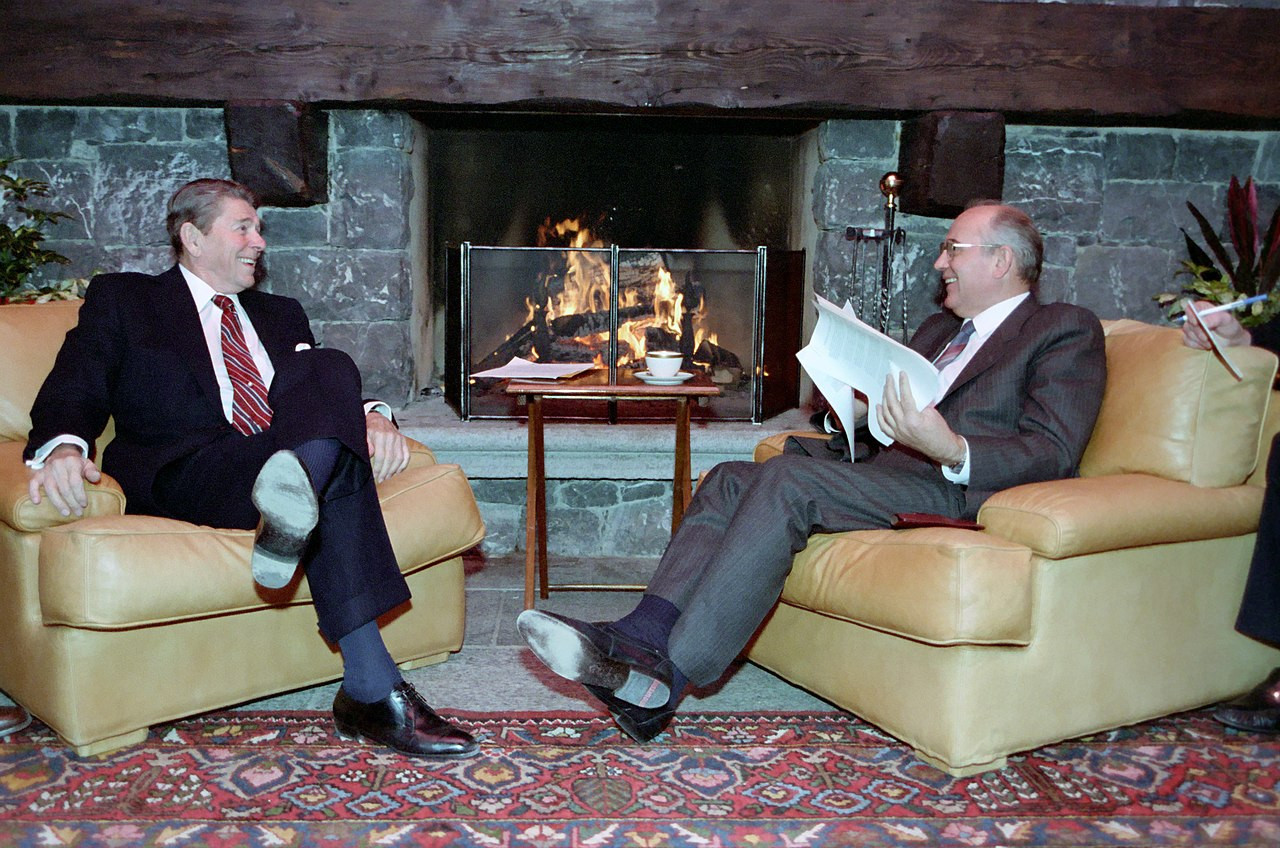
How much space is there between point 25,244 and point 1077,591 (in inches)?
118

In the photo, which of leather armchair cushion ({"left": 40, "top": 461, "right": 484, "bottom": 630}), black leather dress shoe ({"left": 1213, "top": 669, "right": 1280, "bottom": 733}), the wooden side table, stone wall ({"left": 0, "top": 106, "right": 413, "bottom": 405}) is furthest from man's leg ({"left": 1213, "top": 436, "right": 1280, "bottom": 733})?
stone wall ({"left": 0, "top": 106, "right": 413, "bottom": 405})

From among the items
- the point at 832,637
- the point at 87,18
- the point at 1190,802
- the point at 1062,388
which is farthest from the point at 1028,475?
the point at 87,18

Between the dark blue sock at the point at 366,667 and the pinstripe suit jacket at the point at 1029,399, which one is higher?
the pinstripe suit jacket at the point at 1029,399

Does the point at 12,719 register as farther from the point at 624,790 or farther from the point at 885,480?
the point at 885,480

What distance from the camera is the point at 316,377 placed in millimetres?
2199

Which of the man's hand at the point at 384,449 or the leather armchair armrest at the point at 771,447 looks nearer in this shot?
the man's hand at the point at 384,449

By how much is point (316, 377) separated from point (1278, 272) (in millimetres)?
2837

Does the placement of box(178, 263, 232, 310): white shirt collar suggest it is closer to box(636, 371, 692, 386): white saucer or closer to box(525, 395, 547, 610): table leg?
box(525, 395, 547, 610): table leg

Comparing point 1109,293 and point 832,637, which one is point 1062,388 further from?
point 1109,293

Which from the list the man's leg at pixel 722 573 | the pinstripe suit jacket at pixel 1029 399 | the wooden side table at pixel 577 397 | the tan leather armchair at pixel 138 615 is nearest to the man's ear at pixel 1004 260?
the pinstripe suit jacket at pixel 1029 399

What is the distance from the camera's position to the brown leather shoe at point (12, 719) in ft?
7.31

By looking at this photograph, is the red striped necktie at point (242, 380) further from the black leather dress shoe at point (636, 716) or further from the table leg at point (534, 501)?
the black leather dress shoe at point (636, 716)

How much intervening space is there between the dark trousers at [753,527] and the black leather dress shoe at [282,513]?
2.25 ft

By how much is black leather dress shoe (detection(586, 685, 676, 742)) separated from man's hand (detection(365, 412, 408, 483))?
0.67 m
